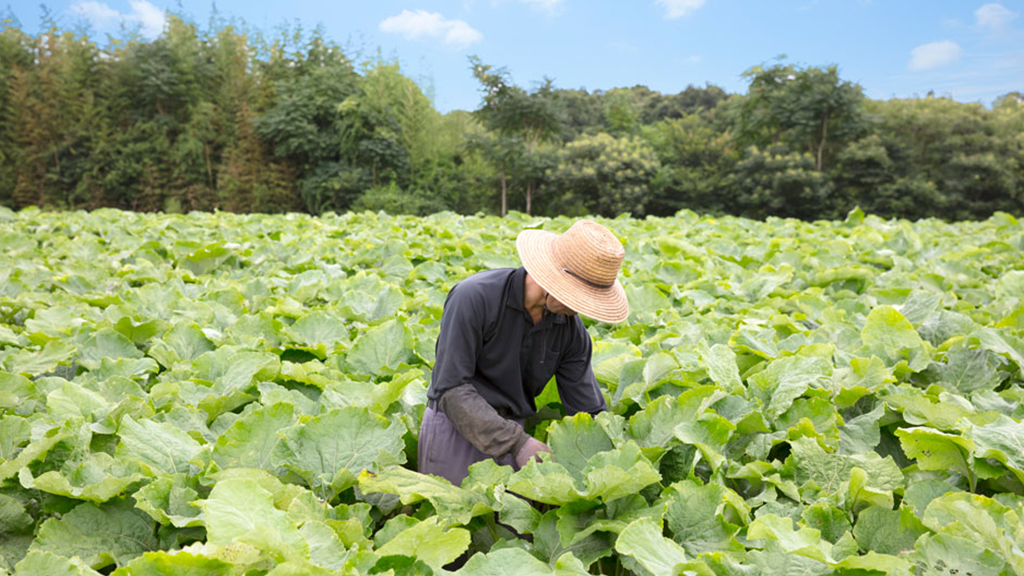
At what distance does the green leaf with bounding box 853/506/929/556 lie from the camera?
1.24 meters

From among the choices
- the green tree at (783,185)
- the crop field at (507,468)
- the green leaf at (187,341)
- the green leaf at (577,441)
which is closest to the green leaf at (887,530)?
the crop field at (507,468)

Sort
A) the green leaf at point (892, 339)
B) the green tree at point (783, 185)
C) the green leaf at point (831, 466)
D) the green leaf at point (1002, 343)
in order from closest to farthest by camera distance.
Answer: the green leaf at point (831, 466) → the green leaf at point (1002, 343) → the green leaf at point (892, 339) → the green tree at point (783, 185)

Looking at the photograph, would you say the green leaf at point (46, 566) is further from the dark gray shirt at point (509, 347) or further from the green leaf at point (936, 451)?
the green leaf at point (936, 451)

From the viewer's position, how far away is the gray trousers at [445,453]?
5.83ft

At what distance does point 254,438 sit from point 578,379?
2.95ft

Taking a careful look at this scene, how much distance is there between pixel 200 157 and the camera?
75.4 ft

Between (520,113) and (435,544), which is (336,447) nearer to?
(435,544)

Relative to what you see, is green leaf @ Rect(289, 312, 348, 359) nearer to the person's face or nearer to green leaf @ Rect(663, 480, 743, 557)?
the person's face

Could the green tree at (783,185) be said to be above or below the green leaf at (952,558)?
above

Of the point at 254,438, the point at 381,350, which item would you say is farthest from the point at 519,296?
the point at 254,438

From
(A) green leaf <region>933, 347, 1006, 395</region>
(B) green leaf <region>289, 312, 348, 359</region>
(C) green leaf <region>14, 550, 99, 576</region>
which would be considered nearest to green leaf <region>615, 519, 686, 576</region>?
(C) green leaf <region>14, 550, 99, 576</region>

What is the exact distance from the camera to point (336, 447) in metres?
1.49

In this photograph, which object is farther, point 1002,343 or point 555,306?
point 1002,343

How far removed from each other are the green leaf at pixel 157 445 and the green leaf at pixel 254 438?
0.09 m
